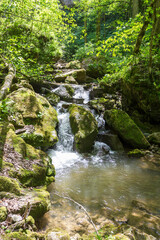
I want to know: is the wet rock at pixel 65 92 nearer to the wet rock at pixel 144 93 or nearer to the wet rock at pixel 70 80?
the wet rock at pixel 70 80

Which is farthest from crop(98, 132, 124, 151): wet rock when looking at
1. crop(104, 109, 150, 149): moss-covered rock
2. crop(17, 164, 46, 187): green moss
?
crop(17, 164, 46, 187): green moss

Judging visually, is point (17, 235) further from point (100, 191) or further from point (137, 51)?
point (137, 51)

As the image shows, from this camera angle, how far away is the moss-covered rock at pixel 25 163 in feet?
10.2

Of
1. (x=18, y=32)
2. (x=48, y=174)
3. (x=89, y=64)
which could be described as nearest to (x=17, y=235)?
(x=48, y=174)

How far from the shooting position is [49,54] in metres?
13.5

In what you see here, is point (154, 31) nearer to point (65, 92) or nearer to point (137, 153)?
point (137, 153)

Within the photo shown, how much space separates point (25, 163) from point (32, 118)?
7.56 ft

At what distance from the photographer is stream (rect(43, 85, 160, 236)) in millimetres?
3061

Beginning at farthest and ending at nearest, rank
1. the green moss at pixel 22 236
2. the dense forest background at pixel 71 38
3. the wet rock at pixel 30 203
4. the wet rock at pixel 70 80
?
the wet rock at pixel 70 80, the dense forest background at pixel 71 38, the wet rock at pixel 30 203, the green moss at pixel 22 236

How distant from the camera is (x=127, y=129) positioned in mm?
7289

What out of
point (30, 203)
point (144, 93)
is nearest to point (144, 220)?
point (30, 203)

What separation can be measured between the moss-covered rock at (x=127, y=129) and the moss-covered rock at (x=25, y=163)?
437 cm

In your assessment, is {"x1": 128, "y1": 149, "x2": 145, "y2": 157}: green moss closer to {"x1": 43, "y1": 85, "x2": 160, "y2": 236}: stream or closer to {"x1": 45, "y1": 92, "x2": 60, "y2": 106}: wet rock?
{"x1": 43, "y1": 85, "x2": 160, "y2": 236}: stream

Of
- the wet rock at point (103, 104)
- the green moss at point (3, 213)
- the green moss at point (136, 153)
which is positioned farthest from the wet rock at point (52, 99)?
the green moss at point (3, 213)
